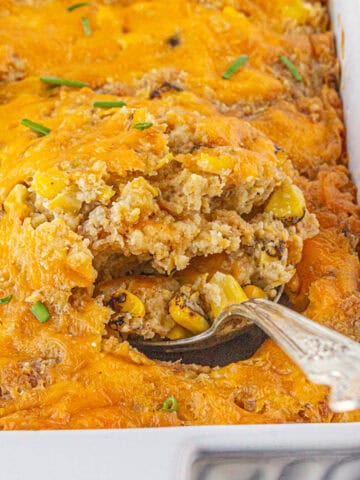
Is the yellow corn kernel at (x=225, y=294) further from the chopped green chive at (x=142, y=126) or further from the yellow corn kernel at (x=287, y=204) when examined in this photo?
the chopped green chive at (x=142, y=126)

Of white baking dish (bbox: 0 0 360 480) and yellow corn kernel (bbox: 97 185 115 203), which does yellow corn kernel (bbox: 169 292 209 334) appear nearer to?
yellow corn kernel (bbox: 97 185 115 203)

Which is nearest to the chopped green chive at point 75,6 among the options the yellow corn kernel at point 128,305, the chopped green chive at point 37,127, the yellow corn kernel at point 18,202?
the chopped green chive at point 37,127

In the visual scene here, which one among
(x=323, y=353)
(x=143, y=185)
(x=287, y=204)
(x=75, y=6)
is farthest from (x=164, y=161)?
(x=75, y=6)

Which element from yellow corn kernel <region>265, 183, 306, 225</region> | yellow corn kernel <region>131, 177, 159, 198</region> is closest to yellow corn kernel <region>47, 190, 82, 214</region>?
yellow corn kernel <region>131, 177, 159, 198</region>

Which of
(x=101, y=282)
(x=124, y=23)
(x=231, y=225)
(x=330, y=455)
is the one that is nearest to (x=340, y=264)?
(x=231, y=225)

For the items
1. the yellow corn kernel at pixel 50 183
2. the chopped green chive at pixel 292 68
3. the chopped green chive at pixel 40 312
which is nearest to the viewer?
the chopped green chive at pixel 40 312

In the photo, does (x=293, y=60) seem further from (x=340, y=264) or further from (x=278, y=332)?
(x=278, y=332)

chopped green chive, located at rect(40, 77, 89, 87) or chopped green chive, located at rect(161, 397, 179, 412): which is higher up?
chopped green chive, located at rect(40, 77, 89, 87)

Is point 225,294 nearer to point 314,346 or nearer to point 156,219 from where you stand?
point 156,219
